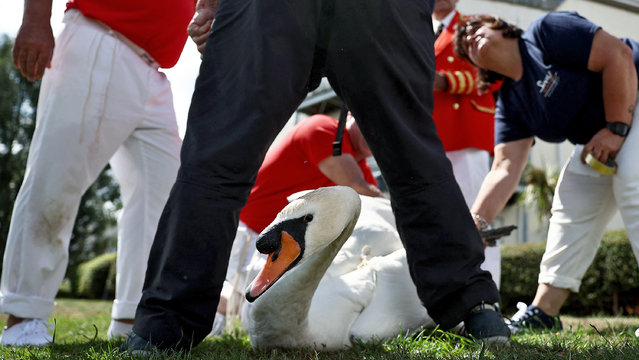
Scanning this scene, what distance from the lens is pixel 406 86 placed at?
2518 mm

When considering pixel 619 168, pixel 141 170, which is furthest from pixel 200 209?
pixel 619 168

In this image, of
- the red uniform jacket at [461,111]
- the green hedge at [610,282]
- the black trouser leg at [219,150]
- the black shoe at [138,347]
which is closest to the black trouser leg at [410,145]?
the black trouser leg at [219,150]

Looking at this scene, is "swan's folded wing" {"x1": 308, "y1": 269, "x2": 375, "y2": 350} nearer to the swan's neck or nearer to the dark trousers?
the swan's neck

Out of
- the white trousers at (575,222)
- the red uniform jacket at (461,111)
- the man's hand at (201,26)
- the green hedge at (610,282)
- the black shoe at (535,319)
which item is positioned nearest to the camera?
the man's hand at (201,26)

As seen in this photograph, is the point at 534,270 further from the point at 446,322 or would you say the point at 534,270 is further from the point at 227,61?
the point at 227,61

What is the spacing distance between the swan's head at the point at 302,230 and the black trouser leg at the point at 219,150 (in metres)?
0.15

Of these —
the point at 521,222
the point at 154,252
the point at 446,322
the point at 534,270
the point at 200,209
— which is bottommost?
the point at 521,222

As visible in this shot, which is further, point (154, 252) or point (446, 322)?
point (446, 322)

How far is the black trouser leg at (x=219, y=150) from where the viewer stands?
2180 millimetres

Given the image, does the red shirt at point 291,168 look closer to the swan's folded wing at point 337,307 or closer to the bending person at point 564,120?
the bending person at point 564,120

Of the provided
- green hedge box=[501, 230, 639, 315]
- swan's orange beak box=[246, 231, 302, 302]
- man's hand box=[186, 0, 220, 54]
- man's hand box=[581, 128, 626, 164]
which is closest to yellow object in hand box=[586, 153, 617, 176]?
man's hand box=[581, 128, 626, 164]

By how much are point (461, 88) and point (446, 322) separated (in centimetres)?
261

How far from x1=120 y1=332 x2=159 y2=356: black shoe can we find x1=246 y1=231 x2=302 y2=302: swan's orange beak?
1.17ft

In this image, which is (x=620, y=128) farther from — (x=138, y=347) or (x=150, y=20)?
(x=138, y=347)
